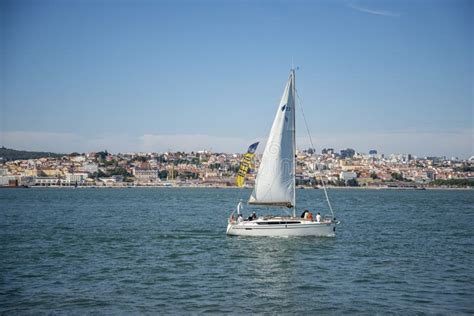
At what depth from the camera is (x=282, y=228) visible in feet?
81.7

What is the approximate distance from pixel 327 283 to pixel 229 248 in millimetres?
7458

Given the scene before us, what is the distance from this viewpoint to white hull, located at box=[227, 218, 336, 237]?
81.7ft

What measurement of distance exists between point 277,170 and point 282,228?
2.56 m

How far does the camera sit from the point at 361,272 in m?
18.5

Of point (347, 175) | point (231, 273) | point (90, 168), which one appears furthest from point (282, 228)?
point (90, 168)

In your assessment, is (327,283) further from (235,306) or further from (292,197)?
(292,197)

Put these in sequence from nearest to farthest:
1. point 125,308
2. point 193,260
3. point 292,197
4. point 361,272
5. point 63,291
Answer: point 125,308, point 63,291, point 361,272, point 193,260, point 292,197

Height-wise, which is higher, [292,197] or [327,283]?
[292,197]

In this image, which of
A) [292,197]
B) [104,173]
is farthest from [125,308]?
[104,173]

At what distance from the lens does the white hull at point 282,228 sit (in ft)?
81.7

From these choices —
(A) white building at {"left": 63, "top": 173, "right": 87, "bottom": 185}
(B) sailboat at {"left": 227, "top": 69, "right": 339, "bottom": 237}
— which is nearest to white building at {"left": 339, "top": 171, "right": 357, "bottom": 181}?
(A) white building at {"left": 63, "top": 173, "right": 87, "bottom": 185}

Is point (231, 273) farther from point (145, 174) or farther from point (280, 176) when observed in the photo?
point (145, 174)

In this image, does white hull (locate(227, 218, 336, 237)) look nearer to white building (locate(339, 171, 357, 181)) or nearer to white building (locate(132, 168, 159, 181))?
white building (locate(132, 168, 159, 181))

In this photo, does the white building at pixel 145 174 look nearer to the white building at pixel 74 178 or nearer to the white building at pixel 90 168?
the white building at pixel 90 168
